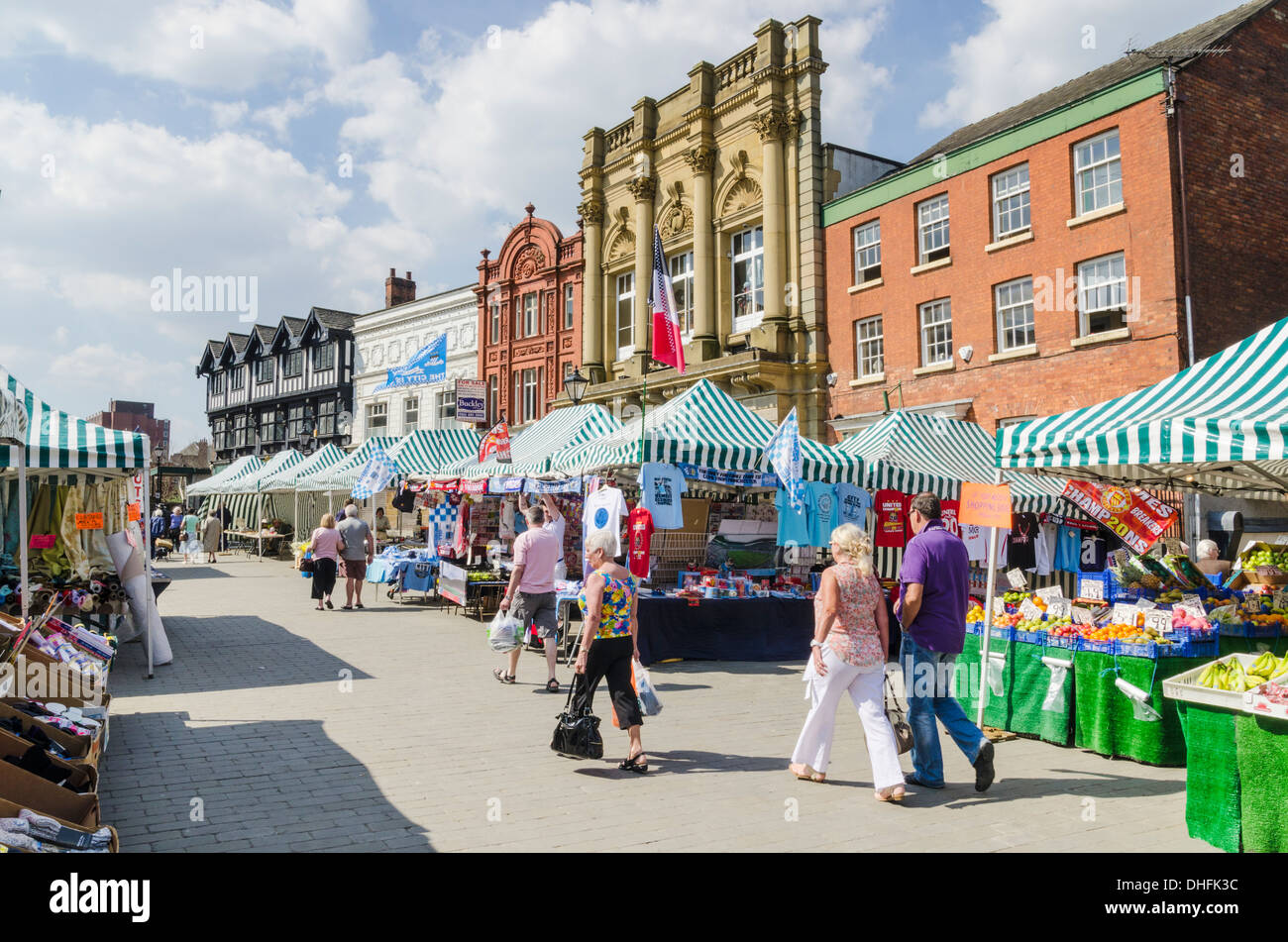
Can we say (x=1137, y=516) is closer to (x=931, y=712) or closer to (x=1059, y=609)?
(x=1059, y=609)

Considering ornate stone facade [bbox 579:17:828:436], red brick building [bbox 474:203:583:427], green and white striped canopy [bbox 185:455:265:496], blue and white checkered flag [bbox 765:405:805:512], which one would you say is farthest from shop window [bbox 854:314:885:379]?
green and white striped canopy [bbox 185:455:265:496]

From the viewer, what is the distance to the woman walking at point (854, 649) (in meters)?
5.82

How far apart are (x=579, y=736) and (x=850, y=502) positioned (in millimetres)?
7567

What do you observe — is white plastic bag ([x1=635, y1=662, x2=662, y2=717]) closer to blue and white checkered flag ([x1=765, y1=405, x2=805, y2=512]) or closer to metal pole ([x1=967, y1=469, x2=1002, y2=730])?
metal pole ([x1=967, y1=469, x2=1002, y2=730])

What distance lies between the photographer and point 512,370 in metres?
36.1

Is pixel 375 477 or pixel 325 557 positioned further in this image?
pixel 375 477

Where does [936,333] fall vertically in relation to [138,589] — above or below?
above

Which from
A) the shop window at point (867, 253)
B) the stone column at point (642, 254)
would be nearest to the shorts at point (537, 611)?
the shop window at point (867, 253)

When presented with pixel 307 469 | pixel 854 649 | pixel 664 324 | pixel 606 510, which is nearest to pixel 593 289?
pixel 307 469

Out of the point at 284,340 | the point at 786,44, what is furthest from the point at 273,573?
the point at 284,340

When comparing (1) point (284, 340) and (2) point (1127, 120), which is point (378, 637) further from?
(1) point (284, 340)

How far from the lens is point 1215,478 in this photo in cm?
1016

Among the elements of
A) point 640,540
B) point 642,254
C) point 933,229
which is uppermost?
point 642,254

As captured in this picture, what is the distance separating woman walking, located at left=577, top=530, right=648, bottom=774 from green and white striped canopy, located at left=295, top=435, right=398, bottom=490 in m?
15.8
